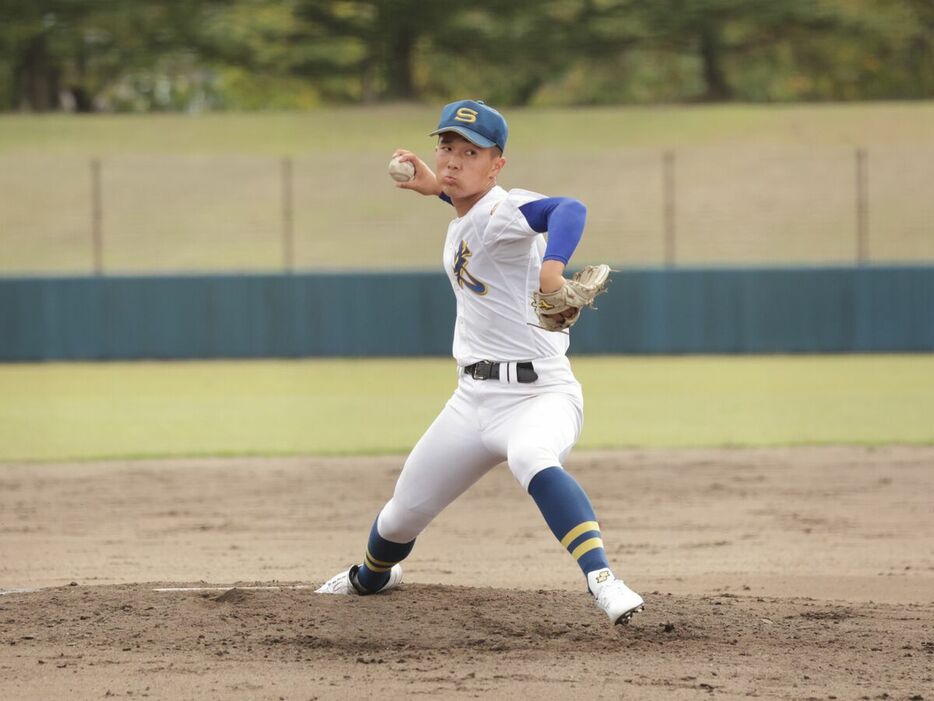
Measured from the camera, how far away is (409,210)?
3111cm

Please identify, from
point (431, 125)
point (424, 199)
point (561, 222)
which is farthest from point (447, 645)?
point (431, 125)

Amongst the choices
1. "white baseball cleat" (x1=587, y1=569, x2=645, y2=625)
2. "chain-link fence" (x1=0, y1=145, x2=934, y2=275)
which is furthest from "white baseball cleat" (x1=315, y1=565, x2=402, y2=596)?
"chain-link fence" (x1=0, y1=145, x2=934, y2=275)

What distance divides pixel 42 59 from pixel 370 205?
15.0 metres

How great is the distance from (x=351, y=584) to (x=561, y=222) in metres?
1.87

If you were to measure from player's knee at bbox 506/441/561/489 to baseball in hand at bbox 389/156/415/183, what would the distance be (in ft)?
3.86

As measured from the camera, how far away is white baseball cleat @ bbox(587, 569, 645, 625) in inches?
180

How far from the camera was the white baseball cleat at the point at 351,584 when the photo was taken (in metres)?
5.65

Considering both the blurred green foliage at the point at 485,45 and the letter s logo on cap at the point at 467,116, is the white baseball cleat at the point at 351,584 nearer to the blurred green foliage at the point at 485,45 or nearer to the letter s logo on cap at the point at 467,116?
the letter s logo on cap at the point at 467,116

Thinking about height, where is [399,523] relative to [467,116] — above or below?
below

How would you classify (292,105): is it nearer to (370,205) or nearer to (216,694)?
(370,205)

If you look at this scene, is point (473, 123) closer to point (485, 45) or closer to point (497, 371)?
point (497, 371)

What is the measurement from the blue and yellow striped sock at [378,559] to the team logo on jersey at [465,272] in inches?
40.4

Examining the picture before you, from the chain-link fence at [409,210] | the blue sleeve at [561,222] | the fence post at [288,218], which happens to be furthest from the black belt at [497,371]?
the chain-link fence at [409,210]

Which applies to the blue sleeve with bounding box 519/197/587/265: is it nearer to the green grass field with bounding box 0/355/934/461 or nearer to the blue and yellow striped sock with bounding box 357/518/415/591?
the blue and yellow striped sock with bounding box 357/518/415/591
